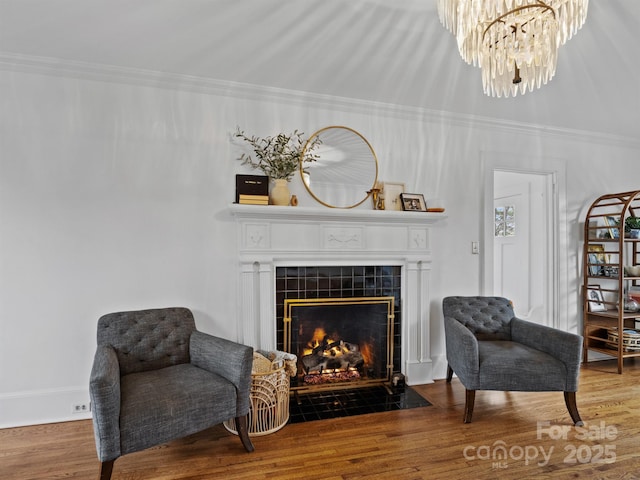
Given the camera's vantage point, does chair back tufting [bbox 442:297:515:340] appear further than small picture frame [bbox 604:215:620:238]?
No

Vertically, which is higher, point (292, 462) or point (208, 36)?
point (208, 36)

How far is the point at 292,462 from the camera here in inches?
79.4

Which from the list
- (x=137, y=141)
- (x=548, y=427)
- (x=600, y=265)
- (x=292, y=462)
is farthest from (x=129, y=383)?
(x=600, y=265)

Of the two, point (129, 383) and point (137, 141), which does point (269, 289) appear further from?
point (137, 141)

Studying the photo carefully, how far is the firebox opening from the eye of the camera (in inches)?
116

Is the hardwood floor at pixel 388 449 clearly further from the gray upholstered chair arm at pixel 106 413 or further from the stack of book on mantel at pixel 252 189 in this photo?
the stack of book on mantel at pixel 252 189

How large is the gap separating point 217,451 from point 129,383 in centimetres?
64

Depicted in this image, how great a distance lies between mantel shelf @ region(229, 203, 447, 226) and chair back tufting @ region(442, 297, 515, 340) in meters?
0.72

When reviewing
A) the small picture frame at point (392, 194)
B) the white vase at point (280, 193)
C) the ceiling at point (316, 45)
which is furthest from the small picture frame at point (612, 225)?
the white vase at point (280, 193)

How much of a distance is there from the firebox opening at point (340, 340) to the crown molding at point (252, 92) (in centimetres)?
162

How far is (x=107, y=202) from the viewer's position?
259 cm

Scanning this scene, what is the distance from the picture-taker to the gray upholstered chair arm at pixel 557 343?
239cm

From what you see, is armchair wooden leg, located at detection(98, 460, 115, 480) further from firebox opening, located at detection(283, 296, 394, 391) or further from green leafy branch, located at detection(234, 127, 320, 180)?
green leafy branch, located at detection(234, 127, 320, 180)

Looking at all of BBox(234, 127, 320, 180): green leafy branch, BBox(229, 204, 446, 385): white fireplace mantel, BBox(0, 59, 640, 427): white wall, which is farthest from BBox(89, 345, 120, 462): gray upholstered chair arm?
BBox(234, 127, 320, 180): green leafy branch
